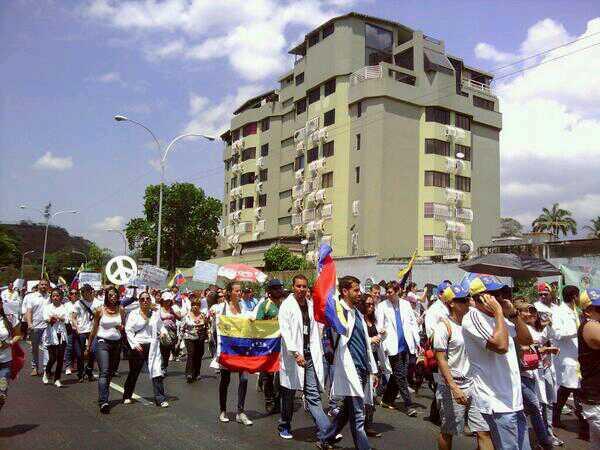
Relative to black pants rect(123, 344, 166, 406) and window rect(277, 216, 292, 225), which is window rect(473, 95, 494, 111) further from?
black pants rect(123, 344, 166, 406)

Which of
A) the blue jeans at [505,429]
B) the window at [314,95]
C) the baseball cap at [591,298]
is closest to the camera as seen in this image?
the blue jeans at [505,429]

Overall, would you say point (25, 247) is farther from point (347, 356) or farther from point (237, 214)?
point (347, 356)

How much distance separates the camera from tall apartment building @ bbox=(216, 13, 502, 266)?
146 ft

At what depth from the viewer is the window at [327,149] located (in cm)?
4829

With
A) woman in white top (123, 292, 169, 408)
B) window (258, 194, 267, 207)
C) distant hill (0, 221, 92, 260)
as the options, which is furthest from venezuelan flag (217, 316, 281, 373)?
distant hill (0, 221, 92, 260)

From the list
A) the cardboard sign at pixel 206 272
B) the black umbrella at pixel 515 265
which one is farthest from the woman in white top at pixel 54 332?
the cardboard sign at pixel 206 272

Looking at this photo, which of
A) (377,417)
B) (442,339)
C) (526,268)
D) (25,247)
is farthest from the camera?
(25,247)

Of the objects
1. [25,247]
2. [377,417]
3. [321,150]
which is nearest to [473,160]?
[321,150]

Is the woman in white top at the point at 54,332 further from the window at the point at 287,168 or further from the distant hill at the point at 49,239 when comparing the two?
the distant hill at the point at 49,239

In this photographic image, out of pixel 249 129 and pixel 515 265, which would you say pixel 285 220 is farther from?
pixel 515 265

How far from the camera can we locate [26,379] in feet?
39.2

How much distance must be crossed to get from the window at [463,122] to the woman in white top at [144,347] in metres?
42.5

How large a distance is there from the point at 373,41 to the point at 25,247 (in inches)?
4661

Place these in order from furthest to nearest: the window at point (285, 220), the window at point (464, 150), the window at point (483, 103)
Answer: the window at point (285, 220) < the window at point (483, 103) < the window at point (464, 150)
